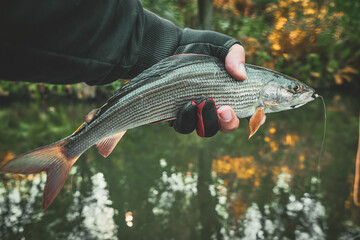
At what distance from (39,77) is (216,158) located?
4830mm

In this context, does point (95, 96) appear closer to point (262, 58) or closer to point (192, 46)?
point (262, 58)

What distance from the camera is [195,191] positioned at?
15.5ft

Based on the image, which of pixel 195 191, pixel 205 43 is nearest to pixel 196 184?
pixel 195 191

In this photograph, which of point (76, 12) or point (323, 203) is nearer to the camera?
point (76, 12)

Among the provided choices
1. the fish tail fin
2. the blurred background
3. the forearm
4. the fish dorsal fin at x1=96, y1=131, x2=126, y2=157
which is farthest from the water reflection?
the forearm

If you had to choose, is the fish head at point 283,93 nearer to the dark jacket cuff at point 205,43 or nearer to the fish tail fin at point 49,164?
the dark jacket cuff at point 205,43

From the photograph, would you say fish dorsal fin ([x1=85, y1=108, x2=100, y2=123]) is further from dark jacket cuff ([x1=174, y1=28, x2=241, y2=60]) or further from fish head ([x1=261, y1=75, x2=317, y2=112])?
fish head ([x1=261, y1=75, x2=317, y2=112])

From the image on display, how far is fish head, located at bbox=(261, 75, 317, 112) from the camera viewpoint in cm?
211

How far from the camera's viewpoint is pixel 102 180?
5051mm

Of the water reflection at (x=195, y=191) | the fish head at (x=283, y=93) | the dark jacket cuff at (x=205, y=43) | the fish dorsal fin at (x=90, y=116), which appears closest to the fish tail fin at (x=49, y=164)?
the fish dorsal fin at (x=90, y=116)

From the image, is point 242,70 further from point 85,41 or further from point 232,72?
point 85,41

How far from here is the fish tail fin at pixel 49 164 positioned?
59.8 inches

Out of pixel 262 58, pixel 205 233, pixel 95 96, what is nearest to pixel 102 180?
pixel 205 233

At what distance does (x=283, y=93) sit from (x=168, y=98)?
0.88 meters
